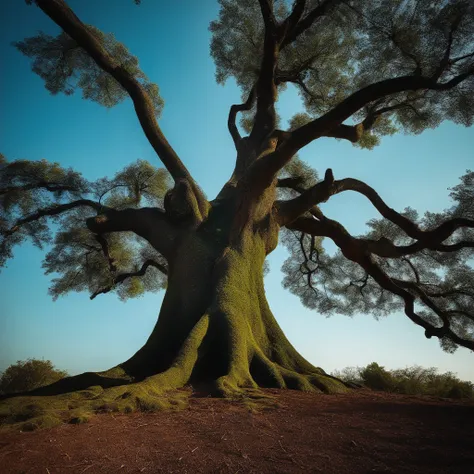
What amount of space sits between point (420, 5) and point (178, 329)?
8.34 metres

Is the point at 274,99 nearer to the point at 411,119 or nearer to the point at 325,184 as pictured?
the point at 325,184

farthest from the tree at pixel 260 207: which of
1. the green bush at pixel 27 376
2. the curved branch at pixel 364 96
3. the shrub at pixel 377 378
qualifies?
the green bush at pixel 27 376

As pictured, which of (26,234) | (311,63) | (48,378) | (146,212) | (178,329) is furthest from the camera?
(311,63)

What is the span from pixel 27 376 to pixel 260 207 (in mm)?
7064

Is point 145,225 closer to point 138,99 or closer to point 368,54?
point 138,99

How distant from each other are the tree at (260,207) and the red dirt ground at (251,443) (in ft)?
2.98

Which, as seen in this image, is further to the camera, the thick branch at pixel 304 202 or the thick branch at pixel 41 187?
the thick branch at pixel 41 187

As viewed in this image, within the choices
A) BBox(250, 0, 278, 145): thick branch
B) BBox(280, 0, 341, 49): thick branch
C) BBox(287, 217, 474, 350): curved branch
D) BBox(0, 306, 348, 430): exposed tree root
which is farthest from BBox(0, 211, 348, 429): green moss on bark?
BBox(280, 0, 341, 49): thick branch

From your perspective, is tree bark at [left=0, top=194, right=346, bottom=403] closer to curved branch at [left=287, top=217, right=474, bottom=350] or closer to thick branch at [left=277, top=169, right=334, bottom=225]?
thick branch at [left=277, top=169, right=334, bottom=225]

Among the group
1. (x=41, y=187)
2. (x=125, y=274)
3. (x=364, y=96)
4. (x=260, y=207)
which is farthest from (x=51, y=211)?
(x=364, y=96)

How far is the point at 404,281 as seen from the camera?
965cm

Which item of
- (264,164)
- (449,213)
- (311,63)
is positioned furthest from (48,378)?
(311,63)

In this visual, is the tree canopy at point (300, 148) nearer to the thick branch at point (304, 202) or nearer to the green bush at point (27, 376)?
the thick branch at point (304, 202)

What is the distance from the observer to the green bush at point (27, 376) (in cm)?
771
